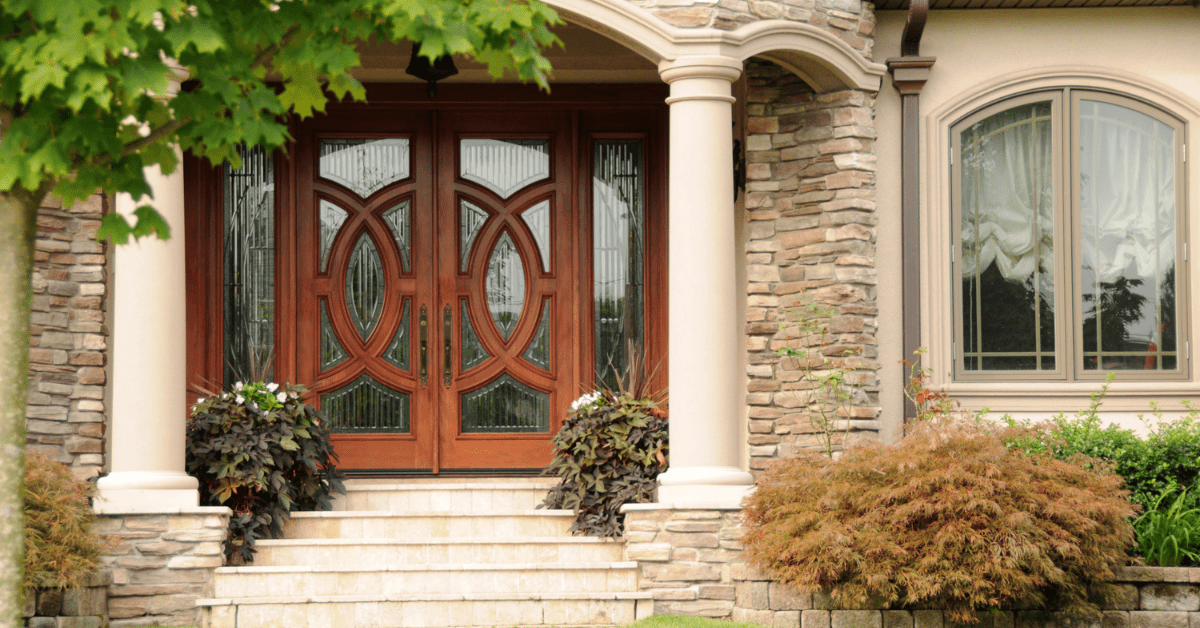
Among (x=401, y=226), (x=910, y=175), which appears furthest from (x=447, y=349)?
(x=910, y=175)

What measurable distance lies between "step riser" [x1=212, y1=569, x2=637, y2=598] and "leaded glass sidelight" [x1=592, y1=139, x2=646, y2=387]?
2083 millimetres

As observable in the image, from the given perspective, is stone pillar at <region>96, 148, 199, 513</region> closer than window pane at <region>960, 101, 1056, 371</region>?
Yes

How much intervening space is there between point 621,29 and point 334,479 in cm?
326

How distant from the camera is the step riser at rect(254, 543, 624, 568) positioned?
5.96 meters

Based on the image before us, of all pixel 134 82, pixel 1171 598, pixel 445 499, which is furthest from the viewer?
pixel 445 499

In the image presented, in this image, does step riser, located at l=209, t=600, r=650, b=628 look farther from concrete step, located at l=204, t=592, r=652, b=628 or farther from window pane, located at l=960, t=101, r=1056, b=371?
window pane, located at l=960, t=101, r=1056, b=371

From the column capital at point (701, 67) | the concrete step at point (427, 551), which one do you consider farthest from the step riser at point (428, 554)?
the column capital at point (701, 67)

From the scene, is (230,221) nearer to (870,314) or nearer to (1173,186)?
(870,314)

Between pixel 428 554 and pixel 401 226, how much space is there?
256 cm

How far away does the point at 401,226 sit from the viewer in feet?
24.8

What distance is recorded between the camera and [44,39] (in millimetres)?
2650

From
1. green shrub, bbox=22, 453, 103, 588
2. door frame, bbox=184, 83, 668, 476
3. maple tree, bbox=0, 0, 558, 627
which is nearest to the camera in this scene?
maple tree, bbox=0, 0, 558, 627

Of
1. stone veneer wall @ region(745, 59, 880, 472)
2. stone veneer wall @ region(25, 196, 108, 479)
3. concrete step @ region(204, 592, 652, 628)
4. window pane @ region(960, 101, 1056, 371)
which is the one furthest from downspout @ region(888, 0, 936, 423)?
stone veneer wall @ region(25, 196, 108, 479)

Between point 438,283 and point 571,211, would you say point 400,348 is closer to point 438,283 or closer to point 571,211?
point 438,283
